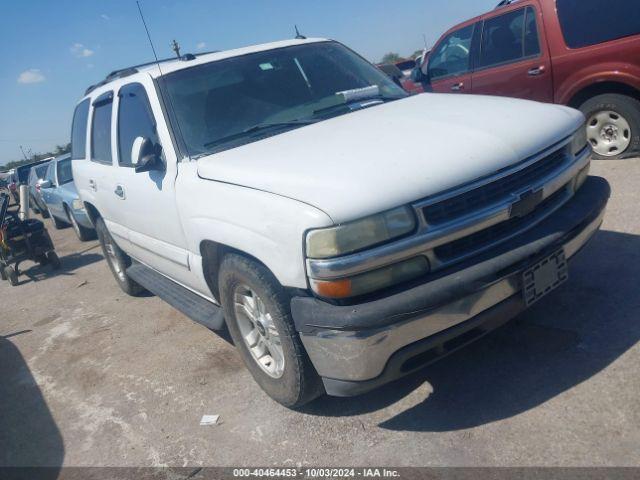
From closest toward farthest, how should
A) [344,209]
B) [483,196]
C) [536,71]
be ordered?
[344,209] < [483,196] < [536,71]

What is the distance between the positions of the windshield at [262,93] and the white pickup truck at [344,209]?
0.01 meters

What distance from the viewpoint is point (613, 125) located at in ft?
19.9

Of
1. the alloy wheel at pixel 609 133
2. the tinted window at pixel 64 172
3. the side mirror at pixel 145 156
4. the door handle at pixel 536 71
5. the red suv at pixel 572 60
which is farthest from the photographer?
the tinted window at pixel 64 172

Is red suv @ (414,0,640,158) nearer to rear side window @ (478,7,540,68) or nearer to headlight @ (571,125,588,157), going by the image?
rear side window @ (478,7,540,68)

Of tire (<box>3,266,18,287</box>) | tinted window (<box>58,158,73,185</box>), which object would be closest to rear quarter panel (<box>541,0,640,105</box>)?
tire (<box>3,266,18,287</box>)

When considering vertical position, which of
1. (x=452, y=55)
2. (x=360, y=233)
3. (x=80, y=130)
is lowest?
(x=360, y=233)

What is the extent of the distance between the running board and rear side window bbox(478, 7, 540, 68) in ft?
16.0

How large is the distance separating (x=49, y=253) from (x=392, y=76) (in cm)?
604

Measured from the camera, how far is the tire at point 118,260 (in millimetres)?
5688

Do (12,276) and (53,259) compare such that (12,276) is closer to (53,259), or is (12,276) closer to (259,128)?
(53,259)

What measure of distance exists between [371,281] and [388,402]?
0.99m

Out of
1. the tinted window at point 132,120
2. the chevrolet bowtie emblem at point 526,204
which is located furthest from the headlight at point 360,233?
the tinted window at point 132,120

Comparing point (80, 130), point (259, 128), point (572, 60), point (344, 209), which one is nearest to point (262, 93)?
point (259, 128)

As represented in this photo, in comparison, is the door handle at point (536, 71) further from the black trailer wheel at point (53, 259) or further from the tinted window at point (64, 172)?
the tinted window at point (64, 172)
